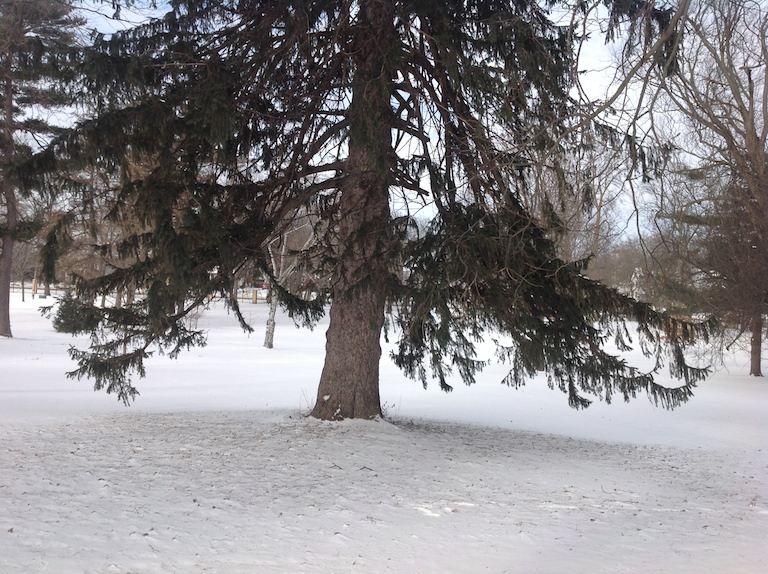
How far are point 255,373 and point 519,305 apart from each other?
46.4ft

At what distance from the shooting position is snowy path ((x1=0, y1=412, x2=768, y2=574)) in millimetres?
4645

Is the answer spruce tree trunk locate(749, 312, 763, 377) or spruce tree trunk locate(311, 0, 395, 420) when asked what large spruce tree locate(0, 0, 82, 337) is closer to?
spruce tree trunk locate(311, 0, 395, 420)

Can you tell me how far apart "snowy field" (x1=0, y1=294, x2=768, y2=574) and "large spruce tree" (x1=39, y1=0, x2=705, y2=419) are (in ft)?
3.80

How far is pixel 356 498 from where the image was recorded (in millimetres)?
5969

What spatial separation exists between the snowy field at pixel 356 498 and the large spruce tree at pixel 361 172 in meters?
1.16

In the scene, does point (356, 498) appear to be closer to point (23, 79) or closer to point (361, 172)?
point (361, 172)

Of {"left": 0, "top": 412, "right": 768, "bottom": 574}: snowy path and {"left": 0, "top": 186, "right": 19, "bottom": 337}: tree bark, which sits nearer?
{"left": 0, "top": 412, "right": 768, "bottom": 574}: snowy path

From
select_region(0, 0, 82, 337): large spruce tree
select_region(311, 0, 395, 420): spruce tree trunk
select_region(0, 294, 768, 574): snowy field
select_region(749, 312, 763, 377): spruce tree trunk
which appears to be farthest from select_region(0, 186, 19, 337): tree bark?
select_region(749, 312, 763, 377): spruce tree trunk

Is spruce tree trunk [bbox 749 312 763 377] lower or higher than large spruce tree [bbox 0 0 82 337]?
lower

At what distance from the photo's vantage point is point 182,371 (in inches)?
806

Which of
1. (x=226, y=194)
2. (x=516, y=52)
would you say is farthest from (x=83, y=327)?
(x=516, y=52)

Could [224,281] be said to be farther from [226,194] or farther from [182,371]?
[182,371]

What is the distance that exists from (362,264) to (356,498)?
3227mm

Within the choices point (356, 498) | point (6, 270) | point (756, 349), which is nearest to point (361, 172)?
point (356, 498)
